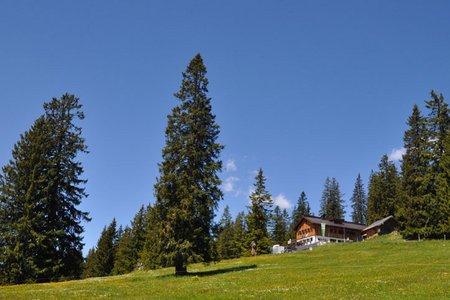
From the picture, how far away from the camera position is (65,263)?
44.5 m

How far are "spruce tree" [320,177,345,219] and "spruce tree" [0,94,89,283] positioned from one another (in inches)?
4676

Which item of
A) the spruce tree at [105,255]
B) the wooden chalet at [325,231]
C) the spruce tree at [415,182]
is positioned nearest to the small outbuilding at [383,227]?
the wooden chalet at [325,231]

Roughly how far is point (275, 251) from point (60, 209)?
45115 millimetres

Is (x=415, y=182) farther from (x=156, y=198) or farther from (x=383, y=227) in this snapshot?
(x=156, y=198)

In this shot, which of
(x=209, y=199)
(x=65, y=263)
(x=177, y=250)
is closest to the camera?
(x=177, y=250)

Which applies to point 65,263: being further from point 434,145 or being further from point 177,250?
point 434,145

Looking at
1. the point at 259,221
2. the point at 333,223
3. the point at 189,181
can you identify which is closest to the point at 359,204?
the point at 333,223

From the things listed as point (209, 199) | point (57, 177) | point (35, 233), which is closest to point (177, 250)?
point (209, 199)

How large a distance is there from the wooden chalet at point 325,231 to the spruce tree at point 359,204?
47262mm

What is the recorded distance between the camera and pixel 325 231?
106625 mm

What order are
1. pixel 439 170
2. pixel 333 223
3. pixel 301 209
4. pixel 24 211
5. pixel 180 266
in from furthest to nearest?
pixel 301 209 < pixel 333 223 < pixel 439 170 < pixel 24 211 < pixel 180 266

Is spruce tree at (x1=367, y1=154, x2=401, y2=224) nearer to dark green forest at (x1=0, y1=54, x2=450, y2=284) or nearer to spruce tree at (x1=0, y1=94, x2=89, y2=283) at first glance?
dark green forest at (x1=0, y1=54, x2=450, y2=284)

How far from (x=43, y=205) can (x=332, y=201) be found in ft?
421

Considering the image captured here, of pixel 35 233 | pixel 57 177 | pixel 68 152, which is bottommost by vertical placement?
pixel 35 233
